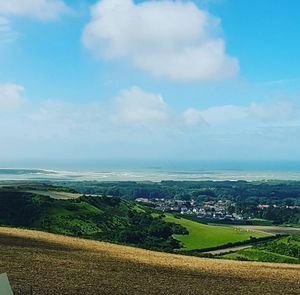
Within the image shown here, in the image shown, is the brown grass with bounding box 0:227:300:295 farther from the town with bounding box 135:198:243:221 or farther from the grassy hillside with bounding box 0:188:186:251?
the town with bounding box 135:198:243:221

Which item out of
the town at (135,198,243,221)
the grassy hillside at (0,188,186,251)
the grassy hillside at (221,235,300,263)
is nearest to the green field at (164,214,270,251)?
the grassy hillside at (0,188,186,251)

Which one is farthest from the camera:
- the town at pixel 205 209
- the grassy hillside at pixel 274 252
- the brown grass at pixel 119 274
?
the town at pixel 205 209

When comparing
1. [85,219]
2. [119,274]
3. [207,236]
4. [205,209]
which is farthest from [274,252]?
[205,209]

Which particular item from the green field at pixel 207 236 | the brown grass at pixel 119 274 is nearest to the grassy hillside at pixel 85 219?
the green field at pixel 207 236

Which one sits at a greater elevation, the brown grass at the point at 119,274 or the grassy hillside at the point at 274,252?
the brown grass at the point at 119,274

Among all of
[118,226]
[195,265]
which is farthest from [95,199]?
[195,265]

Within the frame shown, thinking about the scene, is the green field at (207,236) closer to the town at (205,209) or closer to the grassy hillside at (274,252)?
the grassy hillside at (274,252)

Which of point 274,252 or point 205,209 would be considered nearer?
point 274,252

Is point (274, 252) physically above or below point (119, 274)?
below

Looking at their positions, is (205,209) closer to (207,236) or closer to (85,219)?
(207,236)

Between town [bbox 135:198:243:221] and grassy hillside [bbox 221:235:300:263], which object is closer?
grassy hillside [bbox 221:235:300:263]
